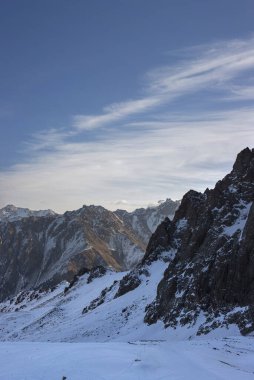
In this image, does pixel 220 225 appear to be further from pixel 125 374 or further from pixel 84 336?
pixel 125 374

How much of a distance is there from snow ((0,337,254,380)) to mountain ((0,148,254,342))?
14870 millimetres

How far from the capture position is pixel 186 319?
4922cm

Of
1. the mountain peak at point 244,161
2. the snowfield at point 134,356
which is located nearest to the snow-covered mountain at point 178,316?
the snowfield at point 134,356

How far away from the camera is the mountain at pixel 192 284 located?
47219 millimetres

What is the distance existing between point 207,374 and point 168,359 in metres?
3.18

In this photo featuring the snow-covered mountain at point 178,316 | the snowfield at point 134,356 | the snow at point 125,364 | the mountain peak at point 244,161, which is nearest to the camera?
the snow at point 125,364

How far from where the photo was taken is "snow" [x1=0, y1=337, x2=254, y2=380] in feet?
59.4

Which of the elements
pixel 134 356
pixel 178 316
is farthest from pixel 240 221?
pixel 134 356

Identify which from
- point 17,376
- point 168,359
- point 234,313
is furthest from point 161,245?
point 17,376

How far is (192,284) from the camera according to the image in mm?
55094

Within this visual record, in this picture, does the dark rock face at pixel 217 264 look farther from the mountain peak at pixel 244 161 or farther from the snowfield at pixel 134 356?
the snowfield at pixel 134 356

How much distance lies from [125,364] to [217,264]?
114 ft

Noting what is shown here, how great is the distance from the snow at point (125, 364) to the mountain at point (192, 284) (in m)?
14.9

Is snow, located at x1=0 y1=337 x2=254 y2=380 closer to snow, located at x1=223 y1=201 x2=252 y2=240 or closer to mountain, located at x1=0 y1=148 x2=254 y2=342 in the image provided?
mountain, located at x1=0 y1=148 x2=254 y2=342
